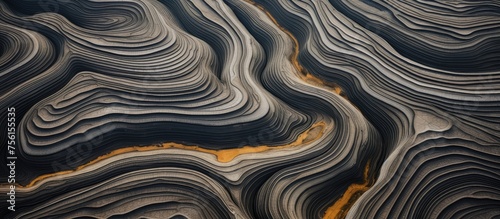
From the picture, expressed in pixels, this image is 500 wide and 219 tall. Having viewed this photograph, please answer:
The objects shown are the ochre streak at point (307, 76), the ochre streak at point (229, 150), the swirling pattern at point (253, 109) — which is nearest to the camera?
the swirling pattern at point (253, 109)

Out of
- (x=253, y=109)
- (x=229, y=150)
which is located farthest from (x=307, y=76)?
(x=229, y=150)

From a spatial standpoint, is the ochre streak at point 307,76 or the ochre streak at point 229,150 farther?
the ochre streak at point 307,76

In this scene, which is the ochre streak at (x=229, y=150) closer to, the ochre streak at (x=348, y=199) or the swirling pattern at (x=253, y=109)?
the swirling pattern at (x=253, y=109)

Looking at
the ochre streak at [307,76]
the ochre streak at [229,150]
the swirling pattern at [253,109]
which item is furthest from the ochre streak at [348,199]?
the ochre streak at [307,76]

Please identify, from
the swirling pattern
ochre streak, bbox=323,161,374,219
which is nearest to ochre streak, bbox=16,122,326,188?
the swirling pattern

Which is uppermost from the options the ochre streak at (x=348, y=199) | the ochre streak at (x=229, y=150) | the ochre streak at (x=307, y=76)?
the ochre streak at (x=307, y=76)

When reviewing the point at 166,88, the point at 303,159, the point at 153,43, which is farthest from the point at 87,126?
the point at 303,159

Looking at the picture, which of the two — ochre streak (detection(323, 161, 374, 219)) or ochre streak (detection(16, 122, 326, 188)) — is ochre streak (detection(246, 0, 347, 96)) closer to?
ochre streak (detection(16, 122, 326, 188))
